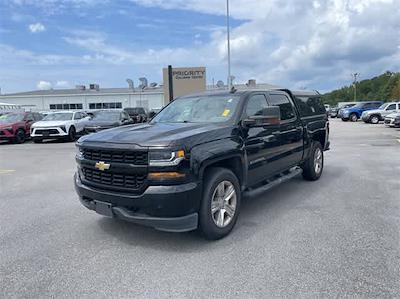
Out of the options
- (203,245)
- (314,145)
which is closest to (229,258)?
(203,245)

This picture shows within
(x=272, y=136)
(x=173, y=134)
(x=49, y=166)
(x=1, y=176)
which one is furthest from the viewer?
(x=49, y=166)

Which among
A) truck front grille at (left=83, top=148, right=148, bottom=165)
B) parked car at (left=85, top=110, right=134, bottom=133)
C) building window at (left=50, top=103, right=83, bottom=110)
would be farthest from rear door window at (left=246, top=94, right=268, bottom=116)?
building window at (left=50, top=103, right=83, bottom=110)

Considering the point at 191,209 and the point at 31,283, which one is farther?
the point at 191,209

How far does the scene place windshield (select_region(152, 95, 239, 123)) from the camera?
5.15 m

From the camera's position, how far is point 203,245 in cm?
431

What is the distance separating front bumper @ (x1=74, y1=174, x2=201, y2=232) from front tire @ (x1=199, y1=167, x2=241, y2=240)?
0.15m

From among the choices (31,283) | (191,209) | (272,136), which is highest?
(272,136)

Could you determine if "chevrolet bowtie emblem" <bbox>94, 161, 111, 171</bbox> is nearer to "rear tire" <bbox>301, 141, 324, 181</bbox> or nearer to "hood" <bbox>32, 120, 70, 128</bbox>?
"rear tire" <bbox>301, 141, 324, 181</bbox>

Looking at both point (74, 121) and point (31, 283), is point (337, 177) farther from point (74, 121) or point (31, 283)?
point (74, 121)

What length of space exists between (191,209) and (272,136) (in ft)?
7.16

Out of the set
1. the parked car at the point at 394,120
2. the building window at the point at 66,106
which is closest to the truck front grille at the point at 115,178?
the parked car at the point at 394,120

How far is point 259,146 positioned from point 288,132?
117cm

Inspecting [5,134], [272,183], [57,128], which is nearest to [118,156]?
[272,183]

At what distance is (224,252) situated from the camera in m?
4.11
